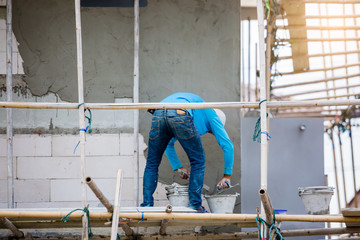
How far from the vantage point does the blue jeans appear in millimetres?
5340

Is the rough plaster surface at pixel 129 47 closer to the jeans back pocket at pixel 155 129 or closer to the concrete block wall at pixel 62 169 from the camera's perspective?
the concrete block wall at pixel 62 169

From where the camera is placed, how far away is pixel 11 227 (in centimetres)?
555

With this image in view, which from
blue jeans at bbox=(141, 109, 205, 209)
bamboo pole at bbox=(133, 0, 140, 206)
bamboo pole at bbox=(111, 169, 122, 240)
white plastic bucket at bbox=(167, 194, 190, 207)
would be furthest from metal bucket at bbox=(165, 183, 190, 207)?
bamboo pole at bbox=(111, 169, 122, 240)

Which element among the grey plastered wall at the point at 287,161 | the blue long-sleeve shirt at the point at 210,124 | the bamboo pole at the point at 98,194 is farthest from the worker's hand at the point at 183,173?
the bamboo pole at the point at 98,194

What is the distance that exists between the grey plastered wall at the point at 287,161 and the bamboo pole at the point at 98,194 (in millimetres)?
2172

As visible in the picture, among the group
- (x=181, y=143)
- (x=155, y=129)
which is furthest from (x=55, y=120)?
(x=181, y=143)

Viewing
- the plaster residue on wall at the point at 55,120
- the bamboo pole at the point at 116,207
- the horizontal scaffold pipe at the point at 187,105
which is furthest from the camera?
the plaster residue on wall at the point at 55,120

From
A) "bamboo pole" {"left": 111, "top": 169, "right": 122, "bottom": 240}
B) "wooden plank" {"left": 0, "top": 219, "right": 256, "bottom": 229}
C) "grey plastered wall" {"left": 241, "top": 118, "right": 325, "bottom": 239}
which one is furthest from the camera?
"grey plastered wall" {"left": 241, "top": 118, "right": 325, "bottom": 239}

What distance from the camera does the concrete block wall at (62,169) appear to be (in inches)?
244

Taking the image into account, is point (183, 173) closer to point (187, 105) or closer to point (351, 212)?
point (187, 105)

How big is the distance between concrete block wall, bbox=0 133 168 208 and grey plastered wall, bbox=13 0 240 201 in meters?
0.35

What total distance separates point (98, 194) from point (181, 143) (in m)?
1.13

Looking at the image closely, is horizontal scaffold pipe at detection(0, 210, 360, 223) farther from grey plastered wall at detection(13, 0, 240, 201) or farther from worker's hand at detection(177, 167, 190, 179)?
grey plastered wall at detection(13, 0, 240, 201)

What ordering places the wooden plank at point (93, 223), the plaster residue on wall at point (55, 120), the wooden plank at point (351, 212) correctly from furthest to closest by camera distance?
the plaster residue on wall at point (55, 120) → the wooden plank at point (93, 223) → the wooden plank at point (351, 212)
